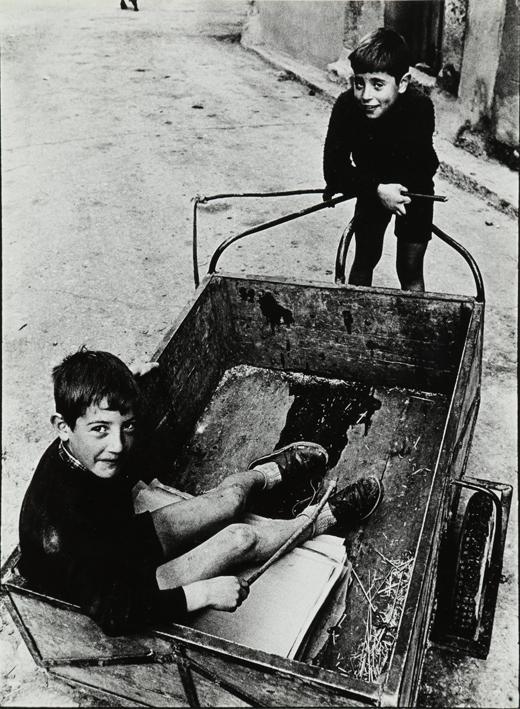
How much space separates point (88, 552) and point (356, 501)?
1.18 metres

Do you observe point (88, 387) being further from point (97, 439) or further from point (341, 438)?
point (341, 438)

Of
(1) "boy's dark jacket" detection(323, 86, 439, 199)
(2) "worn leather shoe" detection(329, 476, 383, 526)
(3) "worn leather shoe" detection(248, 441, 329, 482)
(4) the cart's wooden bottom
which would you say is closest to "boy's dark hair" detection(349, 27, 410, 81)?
(1) "boy's dark jacket" detection(323, 86, 439, 199)

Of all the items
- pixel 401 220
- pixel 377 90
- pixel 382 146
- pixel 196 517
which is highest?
pixel 377 90

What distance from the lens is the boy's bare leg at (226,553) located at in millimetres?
2129

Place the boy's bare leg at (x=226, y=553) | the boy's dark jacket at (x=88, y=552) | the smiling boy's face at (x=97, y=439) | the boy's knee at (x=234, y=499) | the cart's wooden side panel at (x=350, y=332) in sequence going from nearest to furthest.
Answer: the boy's dark jacket at (x=88, y=552) < the smiling boy's face at (x=97, y=439) < the boy's bare leg at (x=226, y=553) < the boy's knee at (x=234, y=499) < the cart's wooden side panel at (x=350, y=332)

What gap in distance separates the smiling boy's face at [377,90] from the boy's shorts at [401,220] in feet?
1.35

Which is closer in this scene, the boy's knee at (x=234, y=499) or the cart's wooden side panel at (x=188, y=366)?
the boy's knee at (x=234, y=499)

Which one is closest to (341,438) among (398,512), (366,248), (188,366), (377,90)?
(398,512)

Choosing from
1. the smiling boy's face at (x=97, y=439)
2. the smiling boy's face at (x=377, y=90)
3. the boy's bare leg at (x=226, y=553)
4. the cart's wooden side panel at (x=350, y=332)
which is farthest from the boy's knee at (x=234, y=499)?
the smiling boy's face at (x=377, y=90)

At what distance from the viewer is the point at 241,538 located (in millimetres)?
2256

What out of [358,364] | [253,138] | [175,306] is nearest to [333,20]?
[253,138]

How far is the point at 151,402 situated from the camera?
2732 mm

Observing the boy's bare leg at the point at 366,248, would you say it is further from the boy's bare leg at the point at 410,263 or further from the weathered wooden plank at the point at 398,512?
the weathered wooden plank at the point at 398,512

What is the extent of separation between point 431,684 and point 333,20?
8.00 m
